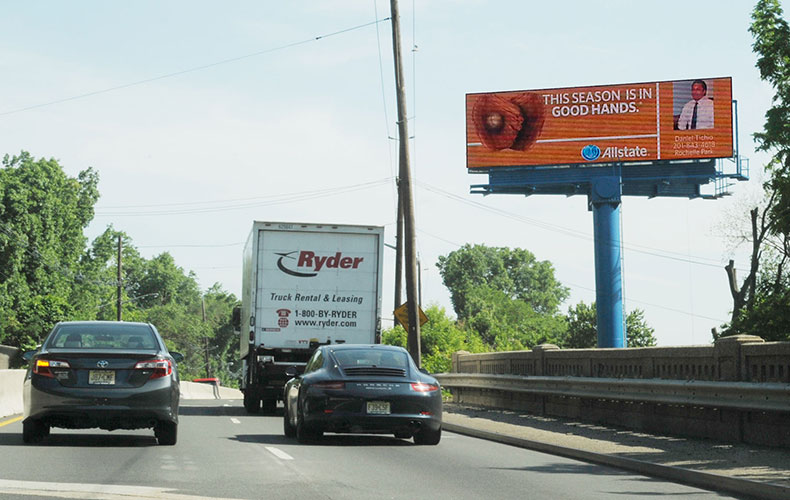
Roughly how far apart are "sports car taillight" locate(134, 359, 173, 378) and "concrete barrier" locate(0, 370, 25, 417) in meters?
9.16

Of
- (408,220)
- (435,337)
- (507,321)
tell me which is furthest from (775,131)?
(507,321)

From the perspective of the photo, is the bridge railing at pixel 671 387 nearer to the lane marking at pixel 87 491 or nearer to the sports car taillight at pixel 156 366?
the sports car taillight at pixel 156 366

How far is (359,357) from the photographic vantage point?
15992mm

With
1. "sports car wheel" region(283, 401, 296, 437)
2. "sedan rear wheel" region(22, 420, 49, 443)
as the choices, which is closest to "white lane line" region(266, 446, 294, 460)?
"sports car wheel" region(283, 401, 296, 437)

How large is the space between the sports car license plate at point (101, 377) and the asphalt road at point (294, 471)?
0.83 m

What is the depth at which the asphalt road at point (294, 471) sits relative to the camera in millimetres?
10109

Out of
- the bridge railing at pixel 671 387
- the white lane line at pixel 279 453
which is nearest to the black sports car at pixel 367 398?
the white lane line at pixel 279 453

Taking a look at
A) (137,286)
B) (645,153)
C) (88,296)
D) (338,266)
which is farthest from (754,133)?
(137,286)

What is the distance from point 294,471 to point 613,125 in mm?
41978

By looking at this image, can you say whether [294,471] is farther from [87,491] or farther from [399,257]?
[399,257]

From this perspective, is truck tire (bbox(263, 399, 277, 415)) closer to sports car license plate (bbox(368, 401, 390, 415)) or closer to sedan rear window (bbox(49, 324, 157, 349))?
sports car license plate (bbox(368, 401, 390, 415))

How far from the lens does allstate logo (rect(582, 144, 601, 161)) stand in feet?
169

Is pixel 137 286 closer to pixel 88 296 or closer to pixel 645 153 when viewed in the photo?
pixel 88 296

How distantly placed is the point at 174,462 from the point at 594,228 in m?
41.4
